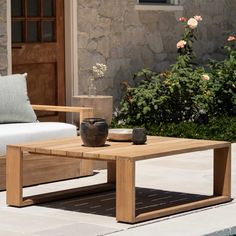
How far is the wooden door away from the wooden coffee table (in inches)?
155

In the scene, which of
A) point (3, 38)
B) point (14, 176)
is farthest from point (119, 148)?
point (3, 38)

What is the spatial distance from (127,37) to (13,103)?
454cm

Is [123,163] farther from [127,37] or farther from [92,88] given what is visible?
[127,37]

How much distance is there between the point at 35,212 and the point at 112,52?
587cm

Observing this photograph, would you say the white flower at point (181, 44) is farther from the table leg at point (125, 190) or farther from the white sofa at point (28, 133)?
the table leg at point (125, 190)

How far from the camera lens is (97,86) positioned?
41.8ft

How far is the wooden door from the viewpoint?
11.9m

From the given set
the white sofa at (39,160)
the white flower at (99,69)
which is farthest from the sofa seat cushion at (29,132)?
the white flower at (99,69)

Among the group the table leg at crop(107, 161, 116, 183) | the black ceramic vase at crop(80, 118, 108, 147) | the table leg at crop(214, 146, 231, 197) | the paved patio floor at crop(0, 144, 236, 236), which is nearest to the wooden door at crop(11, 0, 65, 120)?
the paved patio floor at crop(0, 144, 236, 236)

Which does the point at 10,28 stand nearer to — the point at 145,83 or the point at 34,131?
the point at 145,83

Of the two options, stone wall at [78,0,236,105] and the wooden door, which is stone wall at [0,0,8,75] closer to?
the wooden door

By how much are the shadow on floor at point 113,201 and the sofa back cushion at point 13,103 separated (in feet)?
3.87

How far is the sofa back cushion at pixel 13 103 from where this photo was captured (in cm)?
880

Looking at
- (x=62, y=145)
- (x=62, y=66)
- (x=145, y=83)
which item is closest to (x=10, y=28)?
(x=62, y=66)
